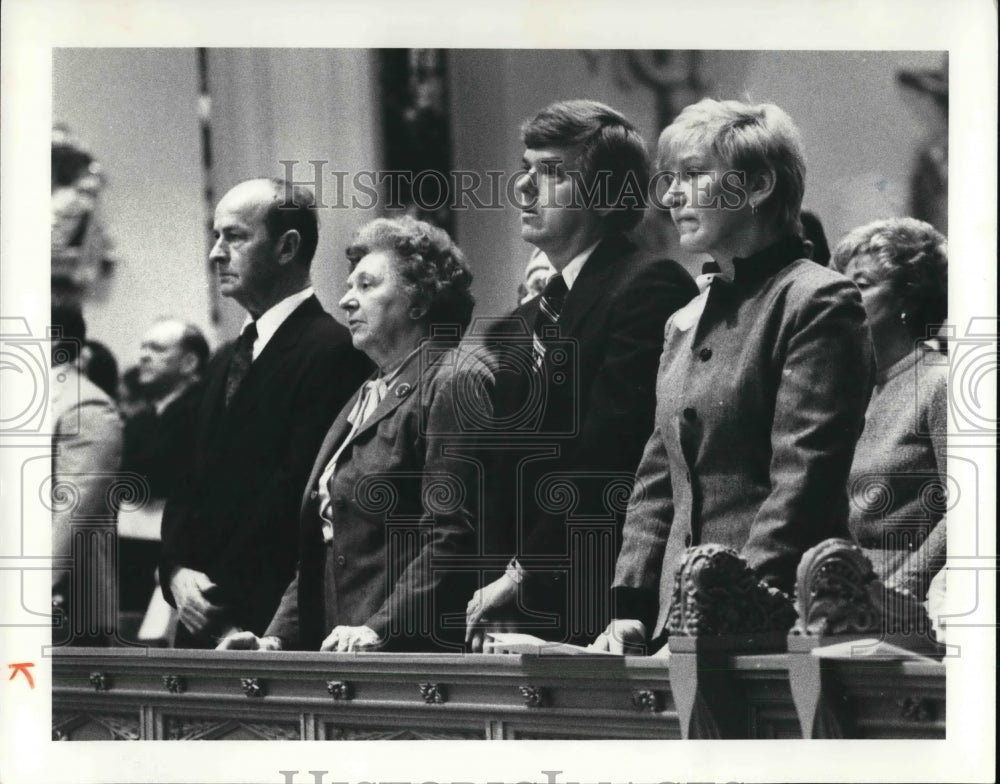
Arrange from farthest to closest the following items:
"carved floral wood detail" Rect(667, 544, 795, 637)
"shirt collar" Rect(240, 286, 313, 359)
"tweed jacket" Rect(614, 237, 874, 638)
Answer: "shirt collar" Rect(240, 286, 313, 359)
"tweed jacket" Rect(614, 237, 874, 638)
"carved floral wood detail" Rect(667, 544, 795, 637)

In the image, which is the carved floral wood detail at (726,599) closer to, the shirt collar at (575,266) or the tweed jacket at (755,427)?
the tweed jacket at (755,427)

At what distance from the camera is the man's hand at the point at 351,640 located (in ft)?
19.2

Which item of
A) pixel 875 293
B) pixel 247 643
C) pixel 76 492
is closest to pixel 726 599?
pixel 875 293

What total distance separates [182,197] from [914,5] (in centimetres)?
282

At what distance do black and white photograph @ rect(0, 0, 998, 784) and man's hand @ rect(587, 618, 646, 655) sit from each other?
0.01 m

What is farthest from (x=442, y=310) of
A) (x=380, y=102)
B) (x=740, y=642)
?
(x=740, y=642)

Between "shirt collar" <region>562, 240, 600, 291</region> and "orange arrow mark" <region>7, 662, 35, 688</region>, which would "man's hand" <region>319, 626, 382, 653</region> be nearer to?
"orange arrow mark" <region>7, 662, 35, 688</region>

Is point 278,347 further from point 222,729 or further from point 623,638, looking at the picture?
point 623,638

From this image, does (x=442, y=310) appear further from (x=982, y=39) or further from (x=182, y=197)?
(x=982, y=39)

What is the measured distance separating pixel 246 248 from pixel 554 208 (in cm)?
117

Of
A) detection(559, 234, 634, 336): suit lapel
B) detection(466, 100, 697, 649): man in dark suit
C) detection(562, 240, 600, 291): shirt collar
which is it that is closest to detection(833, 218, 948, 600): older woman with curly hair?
detection(466, 100, 697, 649): man in dark suit

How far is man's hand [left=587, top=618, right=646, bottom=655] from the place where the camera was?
5754 mm

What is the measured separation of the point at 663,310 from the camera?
5863 millimetres

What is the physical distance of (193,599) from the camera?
19.4ft
